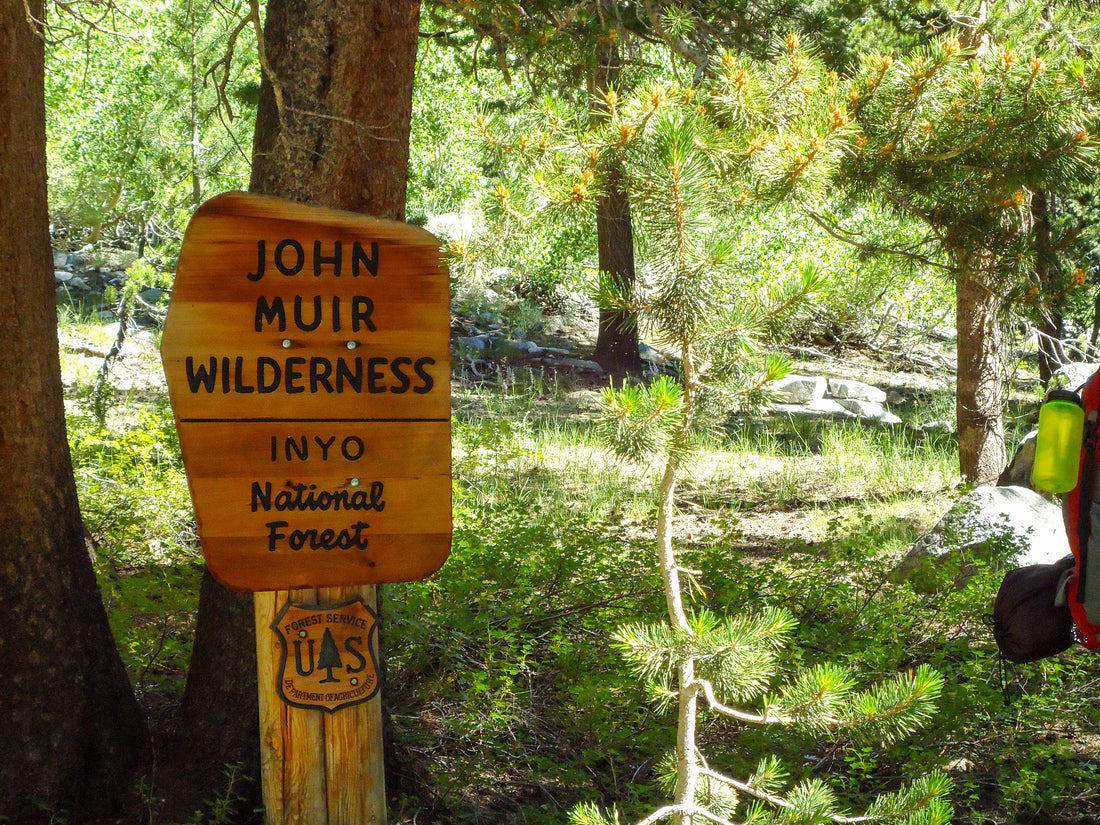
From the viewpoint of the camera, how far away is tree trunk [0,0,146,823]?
276 centimetres

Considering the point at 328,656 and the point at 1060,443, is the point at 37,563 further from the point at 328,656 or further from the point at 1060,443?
the point at 1060,443

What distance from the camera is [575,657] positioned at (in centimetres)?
390

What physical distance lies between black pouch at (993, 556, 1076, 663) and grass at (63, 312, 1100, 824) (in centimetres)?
74

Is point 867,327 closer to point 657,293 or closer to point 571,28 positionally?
point 571,28

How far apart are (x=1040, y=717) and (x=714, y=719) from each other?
122 cm

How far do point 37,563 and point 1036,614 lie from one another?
8.67 feet

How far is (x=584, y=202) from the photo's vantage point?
7.47ft

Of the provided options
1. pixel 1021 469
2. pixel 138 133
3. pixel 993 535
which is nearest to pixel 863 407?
pixel 1021 469

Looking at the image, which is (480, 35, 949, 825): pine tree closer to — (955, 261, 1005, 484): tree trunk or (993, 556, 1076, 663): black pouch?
(993, 556, 1076, 663): black pouch

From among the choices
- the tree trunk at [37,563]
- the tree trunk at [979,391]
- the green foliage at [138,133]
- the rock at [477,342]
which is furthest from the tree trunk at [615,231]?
the green foliage at [138,133]

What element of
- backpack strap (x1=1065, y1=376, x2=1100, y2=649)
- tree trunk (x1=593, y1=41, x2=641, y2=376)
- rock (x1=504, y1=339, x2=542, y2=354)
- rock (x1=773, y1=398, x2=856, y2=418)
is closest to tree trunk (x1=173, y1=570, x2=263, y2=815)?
tree trunk (x1=593, y1=41, x2=641, y2=376)

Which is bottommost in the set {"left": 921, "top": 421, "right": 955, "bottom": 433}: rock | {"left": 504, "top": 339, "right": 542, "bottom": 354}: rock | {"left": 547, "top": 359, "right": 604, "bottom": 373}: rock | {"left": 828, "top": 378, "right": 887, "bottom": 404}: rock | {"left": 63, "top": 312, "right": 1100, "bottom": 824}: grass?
{"left": 63, "top": 312, "right": 1100, "bottom": 824}: grass

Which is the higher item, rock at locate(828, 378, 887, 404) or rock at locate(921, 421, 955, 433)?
rock at locate(828, 378, 887, 404)

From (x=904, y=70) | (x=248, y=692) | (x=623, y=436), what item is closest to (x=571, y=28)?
(x=904, y=70)
